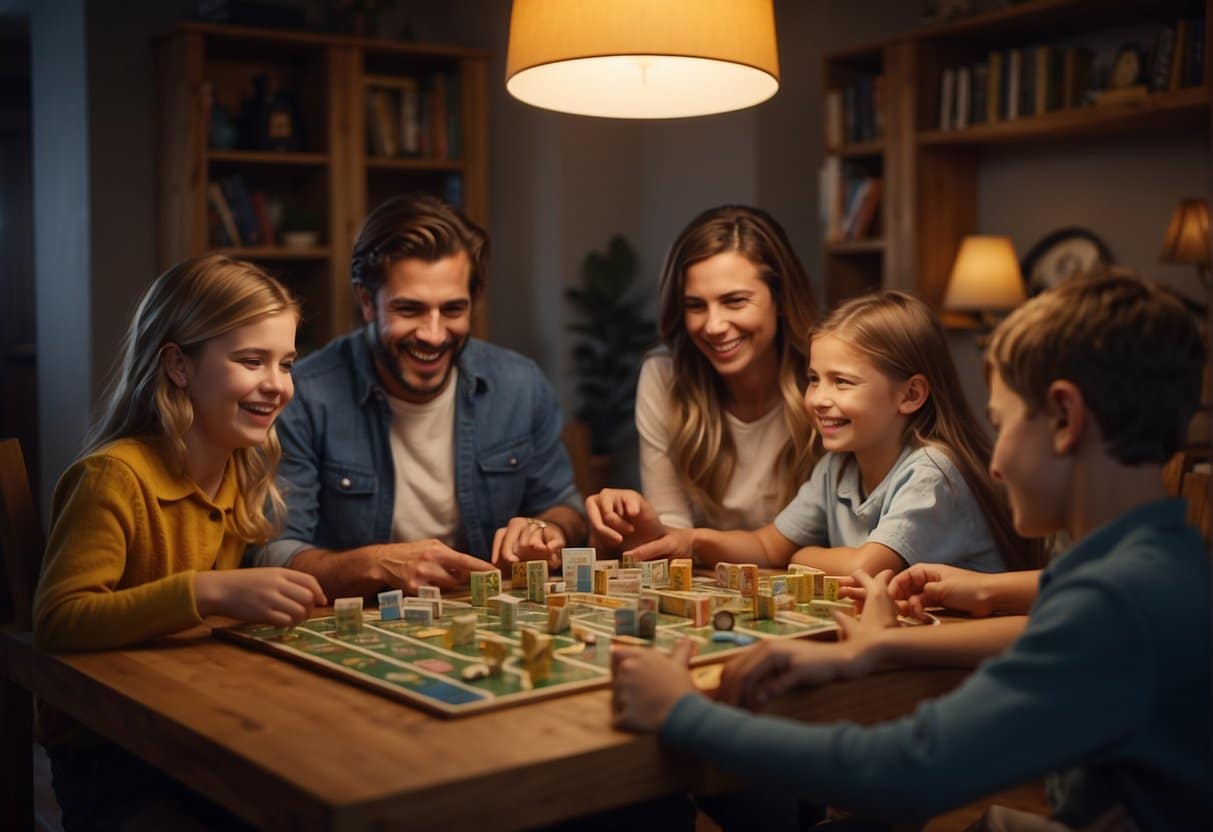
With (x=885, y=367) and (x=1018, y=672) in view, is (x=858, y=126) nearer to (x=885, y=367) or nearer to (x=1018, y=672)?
(x=885, y=367)

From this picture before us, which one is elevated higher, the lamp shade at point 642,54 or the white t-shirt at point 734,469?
the lamp shade at point 642,54

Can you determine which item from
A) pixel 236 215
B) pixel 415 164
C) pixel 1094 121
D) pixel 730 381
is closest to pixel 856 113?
pixel 1094 121

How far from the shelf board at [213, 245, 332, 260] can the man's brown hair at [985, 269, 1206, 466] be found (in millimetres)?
4322

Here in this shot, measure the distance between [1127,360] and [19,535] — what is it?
153 cm

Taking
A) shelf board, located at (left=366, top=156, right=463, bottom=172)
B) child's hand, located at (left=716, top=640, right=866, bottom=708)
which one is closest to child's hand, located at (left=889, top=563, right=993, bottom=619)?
child's hand, located at (left=716, top=640, right=866, bottom=708)

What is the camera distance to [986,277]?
489cm

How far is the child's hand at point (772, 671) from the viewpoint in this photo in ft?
4.43

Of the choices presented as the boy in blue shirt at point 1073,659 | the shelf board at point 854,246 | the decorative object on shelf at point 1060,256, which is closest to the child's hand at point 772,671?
the boy in blue shirt at point 1073,659

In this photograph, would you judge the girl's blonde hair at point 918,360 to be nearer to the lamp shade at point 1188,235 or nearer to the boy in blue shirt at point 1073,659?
the boy in blue shirt at point 1073,659

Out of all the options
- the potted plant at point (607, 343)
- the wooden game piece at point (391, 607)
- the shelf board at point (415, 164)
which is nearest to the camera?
the wooden game piece at point (391, 607)

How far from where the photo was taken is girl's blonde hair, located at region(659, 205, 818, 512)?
261 cm

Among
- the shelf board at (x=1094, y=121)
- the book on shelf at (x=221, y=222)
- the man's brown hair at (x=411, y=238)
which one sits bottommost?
the man's brown hair at (x=411, y=238)

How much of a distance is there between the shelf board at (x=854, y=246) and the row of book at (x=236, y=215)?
7.81 ft

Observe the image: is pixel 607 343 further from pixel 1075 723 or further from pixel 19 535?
pixel 1075 723
